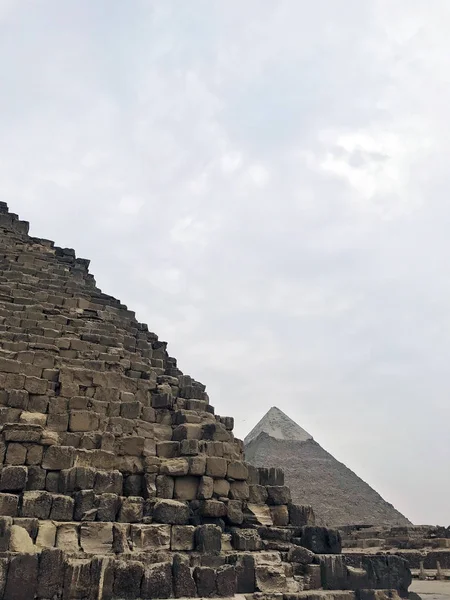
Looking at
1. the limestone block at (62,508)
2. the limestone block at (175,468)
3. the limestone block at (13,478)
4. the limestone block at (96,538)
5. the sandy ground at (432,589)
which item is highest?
the limestone block at (175,468)

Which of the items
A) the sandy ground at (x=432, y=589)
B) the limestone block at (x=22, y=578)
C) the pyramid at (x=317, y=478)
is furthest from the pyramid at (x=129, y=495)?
the pyramid at (x=317, y=478)

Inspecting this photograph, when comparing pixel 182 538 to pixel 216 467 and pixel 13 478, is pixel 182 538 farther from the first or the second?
pixel 13 478

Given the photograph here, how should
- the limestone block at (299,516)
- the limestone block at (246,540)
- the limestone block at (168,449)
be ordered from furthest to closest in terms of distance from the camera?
the limestone block at (299,516), the limestone block at (168,449), the limestone block at (246,540)

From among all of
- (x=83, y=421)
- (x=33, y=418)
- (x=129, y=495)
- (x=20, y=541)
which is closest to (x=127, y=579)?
(x=20, y=541)

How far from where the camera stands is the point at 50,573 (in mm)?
7070

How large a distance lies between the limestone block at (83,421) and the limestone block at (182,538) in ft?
7.41

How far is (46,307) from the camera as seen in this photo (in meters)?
13.8

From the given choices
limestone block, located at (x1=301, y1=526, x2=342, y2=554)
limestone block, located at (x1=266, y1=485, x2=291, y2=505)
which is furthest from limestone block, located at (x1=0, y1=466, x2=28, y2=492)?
limestone block, located at (x1=301, y1=526, x2=342, y2=554)

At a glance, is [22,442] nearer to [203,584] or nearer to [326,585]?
[203,584]

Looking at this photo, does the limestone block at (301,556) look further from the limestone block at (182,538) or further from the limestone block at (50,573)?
the limestone block at (50,573)

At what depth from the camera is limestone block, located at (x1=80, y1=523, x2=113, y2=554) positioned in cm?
816

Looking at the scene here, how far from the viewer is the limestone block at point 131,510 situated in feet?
28.8

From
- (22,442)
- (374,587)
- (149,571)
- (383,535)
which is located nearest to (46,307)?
(22,442)

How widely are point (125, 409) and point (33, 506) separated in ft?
8.97
